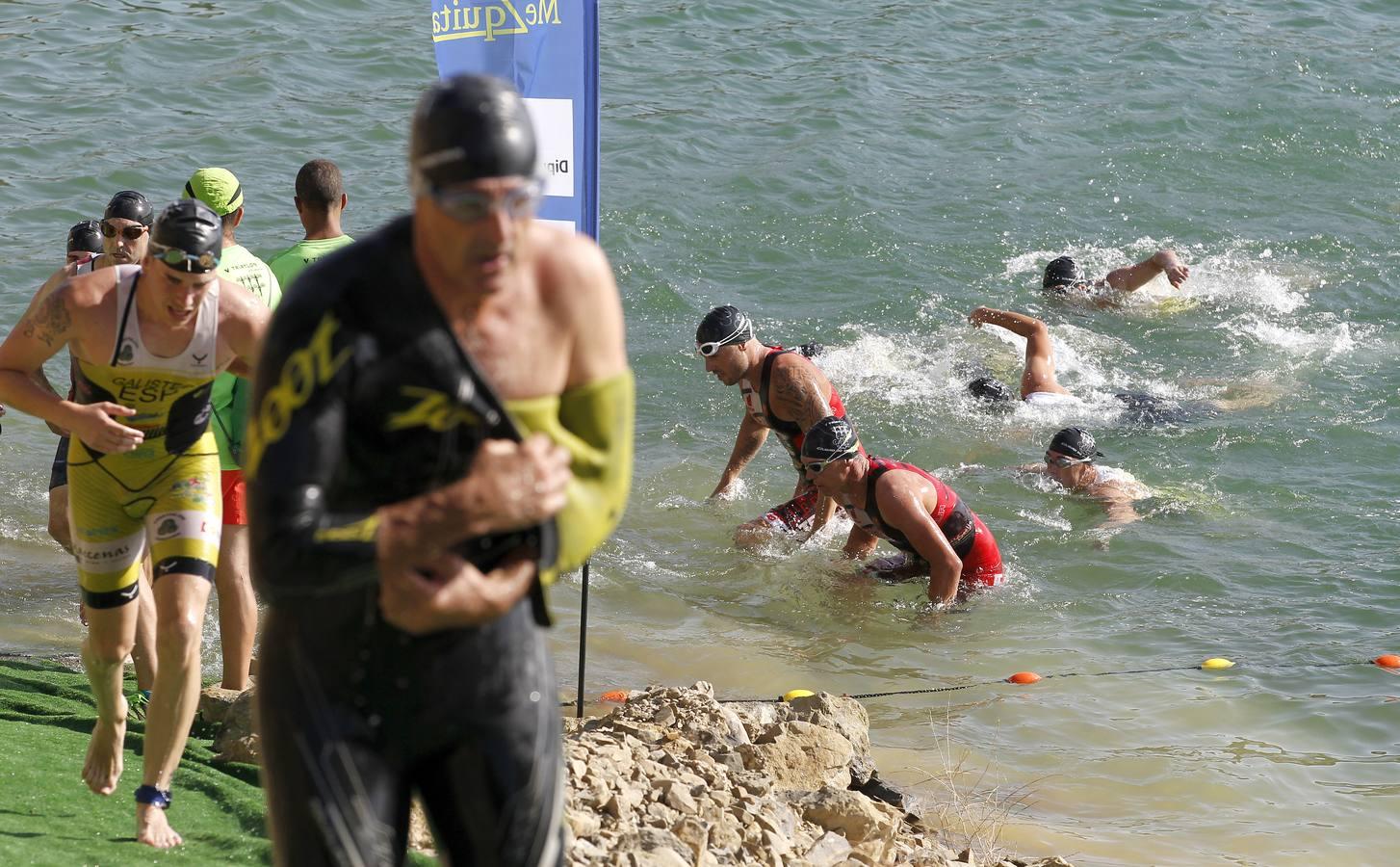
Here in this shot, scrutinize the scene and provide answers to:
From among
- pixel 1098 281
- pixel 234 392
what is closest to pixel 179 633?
pixel 234 392

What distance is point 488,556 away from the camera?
8.19 ft

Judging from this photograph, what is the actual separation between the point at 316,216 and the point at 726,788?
120 inches

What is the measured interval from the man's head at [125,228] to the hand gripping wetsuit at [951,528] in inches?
154

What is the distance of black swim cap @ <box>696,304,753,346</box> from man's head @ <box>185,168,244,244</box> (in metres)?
2.98

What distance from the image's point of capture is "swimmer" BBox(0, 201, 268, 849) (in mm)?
4414

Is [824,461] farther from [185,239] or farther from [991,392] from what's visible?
[185,239]

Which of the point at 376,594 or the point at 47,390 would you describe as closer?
the point at 376,594

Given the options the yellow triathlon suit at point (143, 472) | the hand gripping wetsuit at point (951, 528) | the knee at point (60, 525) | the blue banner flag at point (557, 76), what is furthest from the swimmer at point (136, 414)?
the hand gripping wetsuit at point (951, 528)

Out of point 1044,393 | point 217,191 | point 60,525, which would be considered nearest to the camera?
point 217,191

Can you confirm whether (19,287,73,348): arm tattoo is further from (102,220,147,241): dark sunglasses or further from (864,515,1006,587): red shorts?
(864,515,1006,587): red shorts

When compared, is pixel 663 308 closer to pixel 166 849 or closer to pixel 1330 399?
pixel 1330 399

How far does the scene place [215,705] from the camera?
573 centimetres

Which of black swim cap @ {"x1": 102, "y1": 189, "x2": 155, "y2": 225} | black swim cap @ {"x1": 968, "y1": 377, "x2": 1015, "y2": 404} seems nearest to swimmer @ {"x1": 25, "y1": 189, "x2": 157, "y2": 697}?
black swim cap @ {"x1": 102, "y1": 189, "x2": 155, "y2": 225}

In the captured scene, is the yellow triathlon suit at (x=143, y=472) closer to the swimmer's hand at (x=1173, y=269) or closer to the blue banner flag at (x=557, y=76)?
the blue banner flag at (x=557, y=76)
